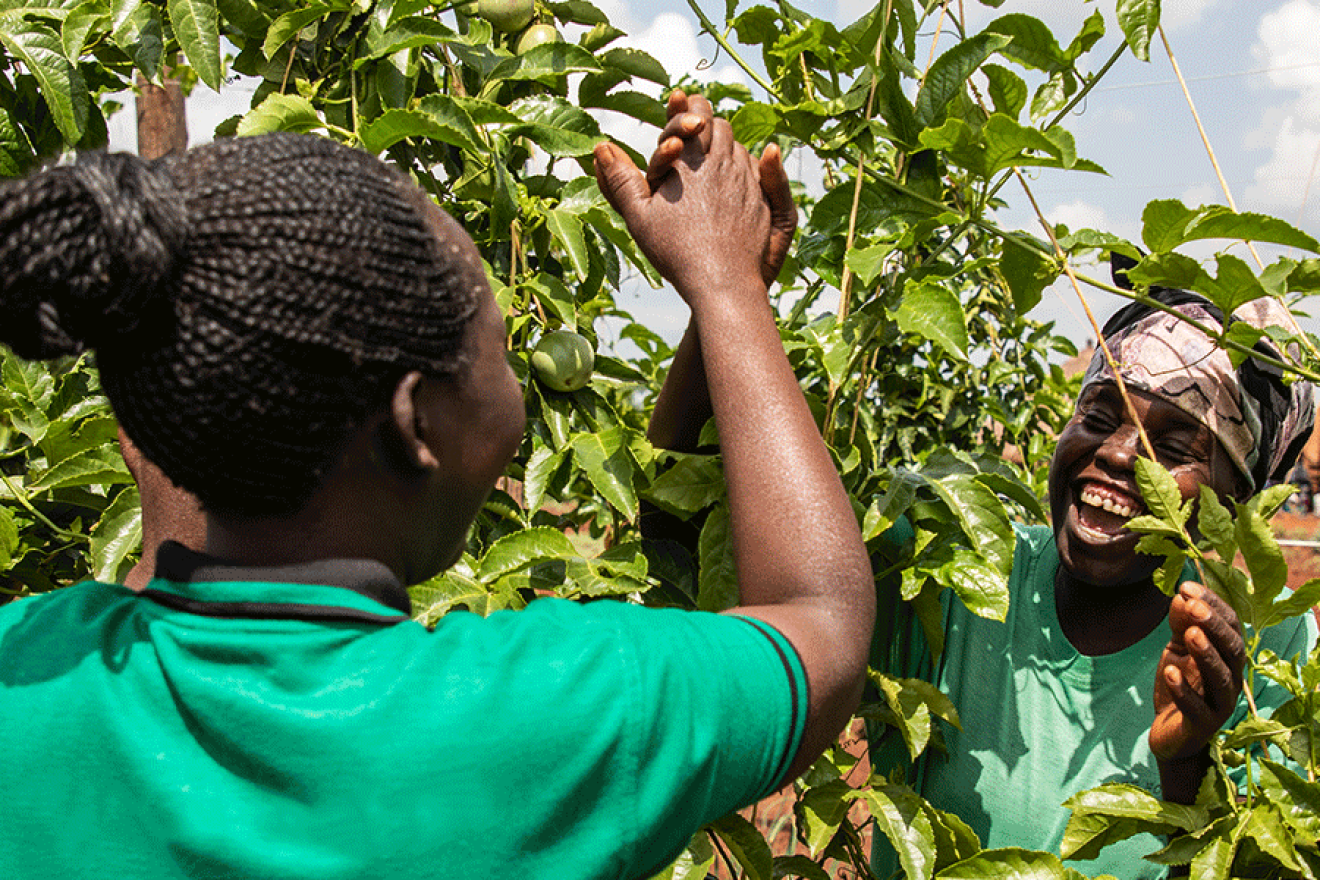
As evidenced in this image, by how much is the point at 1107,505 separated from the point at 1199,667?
0.56 metres

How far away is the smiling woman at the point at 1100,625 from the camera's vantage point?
5.74 feet

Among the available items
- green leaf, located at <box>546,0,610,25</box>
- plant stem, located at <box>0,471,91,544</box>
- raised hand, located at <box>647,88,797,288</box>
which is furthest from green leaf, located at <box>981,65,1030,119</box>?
plant stem, located at <box>0,471,91,544</box>

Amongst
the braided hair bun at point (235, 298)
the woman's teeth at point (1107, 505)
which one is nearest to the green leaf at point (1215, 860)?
the woman's teeth at point (1107, 505)

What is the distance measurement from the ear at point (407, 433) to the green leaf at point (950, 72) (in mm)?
908

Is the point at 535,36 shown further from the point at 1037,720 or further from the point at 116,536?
the point at 1037,720

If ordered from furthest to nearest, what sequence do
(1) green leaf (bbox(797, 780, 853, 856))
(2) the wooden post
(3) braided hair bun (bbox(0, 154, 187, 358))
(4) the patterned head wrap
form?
(2) the wooden post < (4) the patterned head wrap < (1) green leaf (bbox(797, 780, 853, 856)) < (3) braided hair bun (bbox(0, 154, 187, 358))

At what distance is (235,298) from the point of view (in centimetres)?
78

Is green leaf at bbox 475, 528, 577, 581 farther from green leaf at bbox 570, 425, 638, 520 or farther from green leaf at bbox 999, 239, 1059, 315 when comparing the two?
green leaf at bbox 999, 239, 1059, 315

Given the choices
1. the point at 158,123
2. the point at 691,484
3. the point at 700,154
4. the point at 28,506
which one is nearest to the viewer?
the point at 700,154

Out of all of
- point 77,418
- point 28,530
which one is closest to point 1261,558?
point 77,418

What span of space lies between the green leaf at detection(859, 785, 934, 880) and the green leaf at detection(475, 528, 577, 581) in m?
0.56

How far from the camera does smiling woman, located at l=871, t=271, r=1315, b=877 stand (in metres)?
1.75

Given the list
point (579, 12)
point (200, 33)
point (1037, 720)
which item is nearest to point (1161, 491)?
point (1037, 720)

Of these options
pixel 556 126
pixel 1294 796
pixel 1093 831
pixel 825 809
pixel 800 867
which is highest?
pixel 556 126
